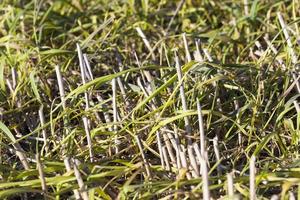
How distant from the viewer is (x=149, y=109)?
60.3 inches

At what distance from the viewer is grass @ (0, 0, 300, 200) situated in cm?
126

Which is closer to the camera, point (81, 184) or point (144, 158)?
point (81, 184)

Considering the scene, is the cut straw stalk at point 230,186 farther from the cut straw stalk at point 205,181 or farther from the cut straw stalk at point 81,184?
the cut straw stalk at point 81,184

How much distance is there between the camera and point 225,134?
149 centimetres

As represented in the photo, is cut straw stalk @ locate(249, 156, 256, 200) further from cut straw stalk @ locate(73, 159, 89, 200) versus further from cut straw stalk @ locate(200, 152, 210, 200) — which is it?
cut straw stalk @ locate(73, 159, 89, 200)

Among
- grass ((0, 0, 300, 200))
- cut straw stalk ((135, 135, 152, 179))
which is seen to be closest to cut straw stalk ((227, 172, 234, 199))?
grass ((0, 0, 300, 200))

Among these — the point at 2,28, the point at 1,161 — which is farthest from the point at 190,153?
the point at 2,28

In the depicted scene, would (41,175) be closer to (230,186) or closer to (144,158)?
(144,158)

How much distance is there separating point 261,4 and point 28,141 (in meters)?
0.96

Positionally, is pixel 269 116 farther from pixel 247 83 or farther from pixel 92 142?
pixel 92 142

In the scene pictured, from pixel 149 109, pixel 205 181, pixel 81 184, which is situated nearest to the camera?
pixel 205 181

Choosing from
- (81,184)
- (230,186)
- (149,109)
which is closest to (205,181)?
(230,186)

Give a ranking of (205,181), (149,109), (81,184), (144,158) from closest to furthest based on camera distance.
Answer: (205,181), (81,184), (144,158), (149,109)

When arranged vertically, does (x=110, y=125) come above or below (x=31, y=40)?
below
